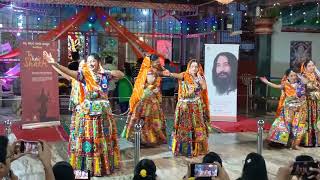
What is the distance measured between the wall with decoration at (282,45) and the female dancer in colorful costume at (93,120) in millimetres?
7166

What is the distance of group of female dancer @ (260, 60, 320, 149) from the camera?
7268mm

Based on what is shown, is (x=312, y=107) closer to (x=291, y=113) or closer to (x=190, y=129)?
(x=291, y=113)

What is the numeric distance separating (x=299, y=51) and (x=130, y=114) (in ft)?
20.7

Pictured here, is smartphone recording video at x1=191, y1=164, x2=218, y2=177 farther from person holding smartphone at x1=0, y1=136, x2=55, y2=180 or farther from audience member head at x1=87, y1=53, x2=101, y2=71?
audience member head at x1=87, y1=53, x2=101, y2=71

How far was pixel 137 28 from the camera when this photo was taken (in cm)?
1391

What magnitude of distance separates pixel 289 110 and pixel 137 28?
7.47 m

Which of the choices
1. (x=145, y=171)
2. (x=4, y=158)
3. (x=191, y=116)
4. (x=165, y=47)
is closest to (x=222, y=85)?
(x=191, y=116)

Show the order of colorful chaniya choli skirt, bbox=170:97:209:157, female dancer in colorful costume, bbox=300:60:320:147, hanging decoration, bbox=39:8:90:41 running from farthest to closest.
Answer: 1. hanging decoration, bbox=39:8:90:41
2. female dancer in colorful costume, bbox=300:60:320:147
3. colorful chaniya choli skirt, bbox=170:97:209:157

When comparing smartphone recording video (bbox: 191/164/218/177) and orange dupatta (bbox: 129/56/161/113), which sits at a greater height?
orange dupatta (bbox: 129/56/161/113)

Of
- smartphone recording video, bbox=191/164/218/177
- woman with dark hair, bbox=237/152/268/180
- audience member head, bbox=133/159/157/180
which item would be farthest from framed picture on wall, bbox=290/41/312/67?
audience member head, bbox=133/159/157/180

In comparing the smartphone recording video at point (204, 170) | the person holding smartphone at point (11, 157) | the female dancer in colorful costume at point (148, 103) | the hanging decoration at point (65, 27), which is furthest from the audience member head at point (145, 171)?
the hanging decoration at point (65, 27)

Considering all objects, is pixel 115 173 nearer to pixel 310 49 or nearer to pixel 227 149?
pixel 227 149

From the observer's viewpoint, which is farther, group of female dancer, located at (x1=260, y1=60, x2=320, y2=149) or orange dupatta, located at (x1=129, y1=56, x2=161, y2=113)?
group of female dancer, located at (x1=260, y1=60, x2=320, y2=149)

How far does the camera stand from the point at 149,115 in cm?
718
